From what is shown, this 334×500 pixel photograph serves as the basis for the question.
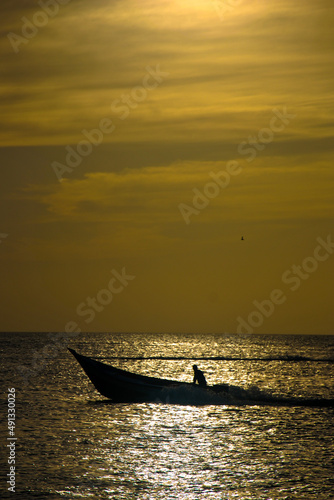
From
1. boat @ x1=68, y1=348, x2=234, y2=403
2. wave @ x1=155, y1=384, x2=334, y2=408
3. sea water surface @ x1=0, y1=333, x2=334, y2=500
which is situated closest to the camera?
sea water surface @ x1=0, y1=333, x2=334, y2=500

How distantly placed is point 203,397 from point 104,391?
709 centimetres

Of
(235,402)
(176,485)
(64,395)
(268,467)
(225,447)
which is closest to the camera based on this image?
(176,485)

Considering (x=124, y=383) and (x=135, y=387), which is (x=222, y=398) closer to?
(x=135, y=387)

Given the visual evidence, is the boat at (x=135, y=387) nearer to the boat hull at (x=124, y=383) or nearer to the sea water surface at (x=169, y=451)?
the boat hull at (x=124, y=383)

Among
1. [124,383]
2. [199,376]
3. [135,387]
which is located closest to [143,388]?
[135,387]

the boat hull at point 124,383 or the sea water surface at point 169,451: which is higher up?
the boat hull at point 124,383

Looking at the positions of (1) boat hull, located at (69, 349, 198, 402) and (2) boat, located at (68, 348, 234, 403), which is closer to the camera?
(1) boat hull, located at (69, 349, 198, 402)

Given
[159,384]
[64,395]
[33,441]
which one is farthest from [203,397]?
[33,441]

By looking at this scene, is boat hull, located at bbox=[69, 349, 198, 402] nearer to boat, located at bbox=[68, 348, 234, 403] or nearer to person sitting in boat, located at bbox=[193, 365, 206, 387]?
boat, located at bbox=[68, 348, 234, 403]

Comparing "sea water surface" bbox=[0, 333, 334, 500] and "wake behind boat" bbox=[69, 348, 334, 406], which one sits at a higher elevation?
"wake behind boat" bbox=[69, 348, 334, 406]

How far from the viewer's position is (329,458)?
30.6m

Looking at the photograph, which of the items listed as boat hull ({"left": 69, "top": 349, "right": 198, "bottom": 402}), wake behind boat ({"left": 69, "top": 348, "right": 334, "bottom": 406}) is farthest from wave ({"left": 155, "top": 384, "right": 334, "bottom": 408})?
boat hull ({"left": 69, "top": 349, "right": 198, "bottom": 402})

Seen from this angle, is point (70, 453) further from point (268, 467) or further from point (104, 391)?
point (104, 391)

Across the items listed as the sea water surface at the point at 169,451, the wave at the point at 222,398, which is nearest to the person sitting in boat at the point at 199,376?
the wave at the point at 222,398
